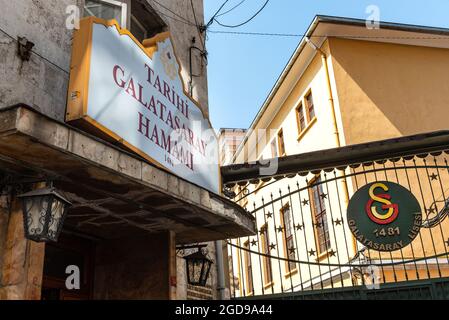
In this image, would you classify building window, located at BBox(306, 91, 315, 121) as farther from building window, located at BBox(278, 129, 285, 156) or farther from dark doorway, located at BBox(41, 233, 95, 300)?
dark doorway, located at BBox(41, 233, 95, 300)

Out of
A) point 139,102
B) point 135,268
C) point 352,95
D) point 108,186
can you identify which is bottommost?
point 135,268

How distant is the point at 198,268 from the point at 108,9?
12.5ft

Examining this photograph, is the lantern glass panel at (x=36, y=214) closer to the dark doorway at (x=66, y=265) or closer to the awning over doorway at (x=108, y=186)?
the awning over doorway at (x=108, y=186)

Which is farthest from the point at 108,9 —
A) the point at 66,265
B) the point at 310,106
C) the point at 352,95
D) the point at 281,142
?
the point at 281,142

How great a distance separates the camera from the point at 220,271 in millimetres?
7332

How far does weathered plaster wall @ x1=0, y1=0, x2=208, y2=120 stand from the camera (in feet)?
15.0

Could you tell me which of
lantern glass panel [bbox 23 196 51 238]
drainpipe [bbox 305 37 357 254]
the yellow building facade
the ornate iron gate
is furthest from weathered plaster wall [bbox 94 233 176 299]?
the yellow building facade

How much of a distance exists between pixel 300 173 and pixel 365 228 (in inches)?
50.9

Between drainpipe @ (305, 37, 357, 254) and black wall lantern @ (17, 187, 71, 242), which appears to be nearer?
black wall lantern @ (17, 187, 71, 242)

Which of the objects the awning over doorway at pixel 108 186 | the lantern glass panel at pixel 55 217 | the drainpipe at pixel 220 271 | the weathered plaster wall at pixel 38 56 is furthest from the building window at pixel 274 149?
the lantern glass panel at pixel 55 217

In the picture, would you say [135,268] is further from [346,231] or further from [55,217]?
[346,231]

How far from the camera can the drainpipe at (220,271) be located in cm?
727

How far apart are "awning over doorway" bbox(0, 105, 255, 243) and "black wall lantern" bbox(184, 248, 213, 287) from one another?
233mm

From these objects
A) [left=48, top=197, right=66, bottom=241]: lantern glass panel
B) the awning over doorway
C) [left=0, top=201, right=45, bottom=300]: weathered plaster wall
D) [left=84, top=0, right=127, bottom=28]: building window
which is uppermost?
[left=84, top=0, right=127, bottom=28]: building window
